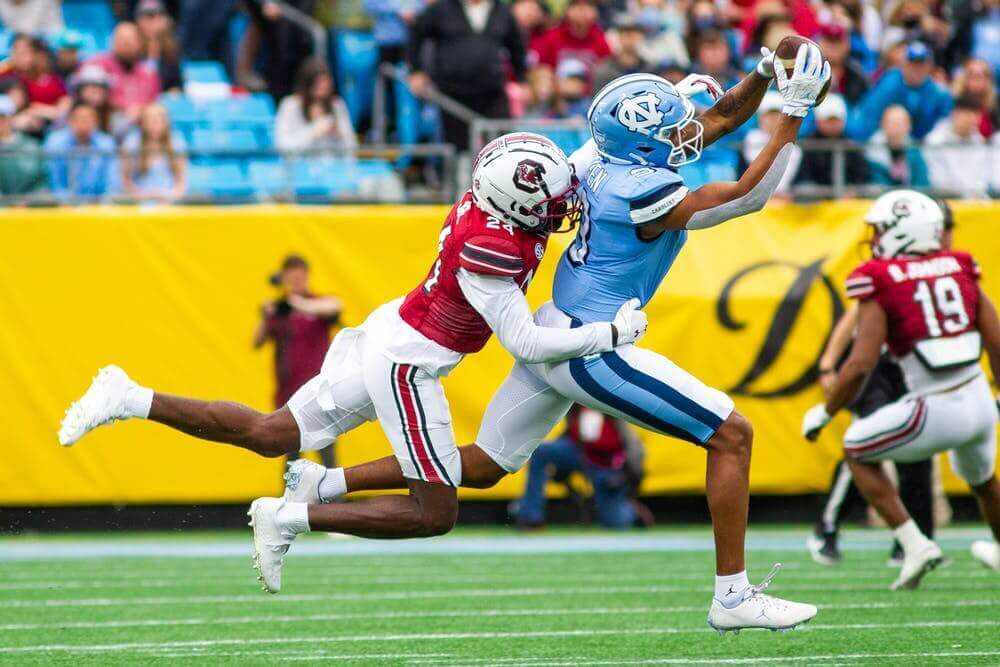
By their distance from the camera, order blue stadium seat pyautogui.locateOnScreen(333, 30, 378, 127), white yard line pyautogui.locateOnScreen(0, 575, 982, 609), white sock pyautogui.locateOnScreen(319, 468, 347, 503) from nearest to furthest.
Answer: white sock pyautogui.locateOnScreen(319, 468, 347, 503) < white yard line pyautogui.locateOnScreen(0, 575, 982, 609) < blue stadium seat pyautogui.locateOnScreen(333, 30, 378, 127)

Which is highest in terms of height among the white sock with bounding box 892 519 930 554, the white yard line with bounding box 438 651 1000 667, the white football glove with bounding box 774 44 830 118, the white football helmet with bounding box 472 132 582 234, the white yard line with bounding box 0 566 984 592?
the white football glove with bounding box 774 44 830 118

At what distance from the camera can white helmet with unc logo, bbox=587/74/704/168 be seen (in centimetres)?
516

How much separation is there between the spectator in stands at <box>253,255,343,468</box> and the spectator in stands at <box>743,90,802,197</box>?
108 inches

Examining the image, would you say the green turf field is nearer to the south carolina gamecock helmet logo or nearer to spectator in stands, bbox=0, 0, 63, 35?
the south carolina gamecock helmet logo

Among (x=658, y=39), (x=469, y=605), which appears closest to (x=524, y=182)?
(x=469, y=605)

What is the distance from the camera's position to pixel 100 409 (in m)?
5.60

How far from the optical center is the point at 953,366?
23.2 ft

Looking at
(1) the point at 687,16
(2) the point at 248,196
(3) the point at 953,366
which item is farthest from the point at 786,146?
(1) the point at 687,16

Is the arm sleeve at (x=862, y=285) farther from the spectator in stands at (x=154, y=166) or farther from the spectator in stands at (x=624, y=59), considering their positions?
the spectator in stands at (x=154, y=166)

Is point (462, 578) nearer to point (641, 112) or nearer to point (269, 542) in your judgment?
point (269, 542)

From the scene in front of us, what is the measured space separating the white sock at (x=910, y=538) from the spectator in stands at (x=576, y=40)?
630 cm

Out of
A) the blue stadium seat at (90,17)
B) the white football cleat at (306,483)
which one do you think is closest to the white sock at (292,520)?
the white football cleat at (306,483)

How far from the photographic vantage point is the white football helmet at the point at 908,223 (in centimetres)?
716

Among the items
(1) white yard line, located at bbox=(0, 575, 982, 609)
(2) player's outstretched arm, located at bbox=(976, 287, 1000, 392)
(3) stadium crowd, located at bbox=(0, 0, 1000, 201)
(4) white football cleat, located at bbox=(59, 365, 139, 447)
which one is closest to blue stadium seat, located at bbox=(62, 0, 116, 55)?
(3) stadium crowd, located at bbox=(0, 0, 1000, 201)
